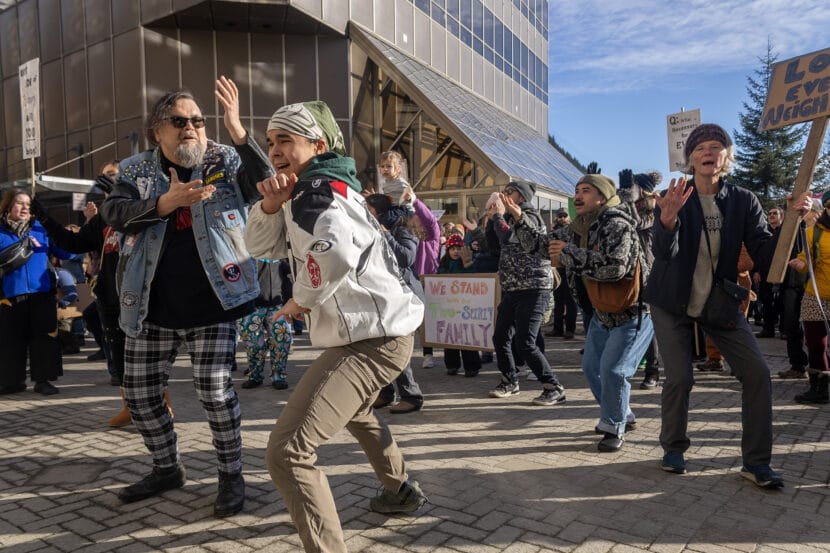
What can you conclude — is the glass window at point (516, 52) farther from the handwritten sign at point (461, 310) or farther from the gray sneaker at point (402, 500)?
the gray sneaker at point (402, 500)

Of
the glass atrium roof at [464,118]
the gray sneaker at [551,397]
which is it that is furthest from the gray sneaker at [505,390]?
the glass atrium roof at [464,118]

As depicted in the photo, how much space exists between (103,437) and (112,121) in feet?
53.5

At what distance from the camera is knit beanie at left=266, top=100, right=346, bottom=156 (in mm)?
2721

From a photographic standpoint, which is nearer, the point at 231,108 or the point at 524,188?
the point at 231,108

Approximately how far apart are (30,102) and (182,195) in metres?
7.40

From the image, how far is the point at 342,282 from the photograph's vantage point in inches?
99.1

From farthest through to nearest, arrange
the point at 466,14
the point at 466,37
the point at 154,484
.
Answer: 1. the point at 466,37
2. the point at 466,14
3. the point at 154,484

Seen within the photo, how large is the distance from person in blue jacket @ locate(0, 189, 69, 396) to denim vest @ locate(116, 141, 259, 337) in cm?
390

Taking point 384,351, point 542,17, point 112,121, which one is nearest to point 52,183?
point 112,121

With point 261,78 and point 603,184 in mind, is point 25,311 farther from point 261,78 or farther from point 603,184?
point 261,78

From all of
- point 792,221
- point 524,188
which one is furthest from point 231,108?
point 524,188

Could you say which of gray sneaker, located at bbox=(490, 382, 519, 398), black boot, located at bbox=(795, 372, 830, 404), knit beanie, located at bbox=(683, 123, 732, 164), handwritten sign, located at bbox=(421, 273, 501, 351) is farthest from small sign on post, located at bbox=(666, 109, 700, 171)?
knit beanie, located at bbox=(683, 123, 732, 164)

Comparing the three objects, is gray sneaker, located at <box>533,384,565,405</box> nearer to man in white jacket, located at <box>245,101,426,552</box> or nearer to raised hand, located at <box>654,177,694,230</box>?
raised hand, located at <box>654,177,694,230</box>

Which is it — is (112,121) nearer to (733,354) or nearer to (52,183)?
(52,183)
